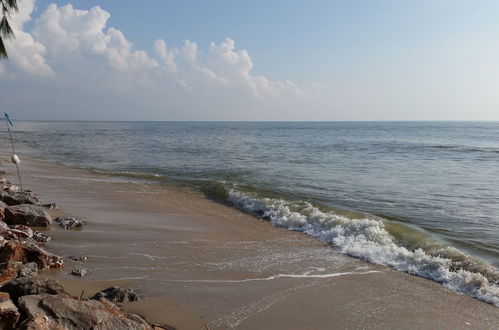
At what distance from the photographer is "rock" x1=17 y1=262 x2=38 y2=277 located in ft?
20.0

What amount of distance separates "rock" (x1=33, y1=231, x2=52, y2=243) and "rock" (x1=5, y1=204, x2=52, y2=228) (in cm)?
84

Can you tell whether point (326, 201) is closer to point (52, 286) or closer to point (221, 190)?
point (221, 190)

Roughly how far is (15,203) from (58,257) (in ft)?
17.2

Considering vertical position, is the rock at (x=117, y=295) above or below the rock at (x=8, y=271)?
below

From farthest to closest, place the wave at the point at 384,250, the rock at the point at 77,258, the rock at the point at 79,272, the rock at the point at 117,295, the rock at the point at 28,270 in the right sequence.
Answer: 1. the rock at the point at 77,258
2. the wave at the point at 384,250
3. the rock at the point at 79,272
4. the rock at the point at 28,270
5. the rock at the point at 117,295

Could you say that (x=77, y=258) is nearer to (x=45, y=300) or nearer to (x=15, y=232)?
(x=15, y=232)

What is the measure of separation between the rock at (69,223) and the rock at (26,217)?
33cm

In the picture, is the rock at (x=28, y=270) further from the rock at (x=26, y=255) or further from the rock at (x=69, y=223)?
the rock at (x=69, y=223)

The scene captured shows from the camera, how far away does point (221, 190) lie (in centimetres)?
1722

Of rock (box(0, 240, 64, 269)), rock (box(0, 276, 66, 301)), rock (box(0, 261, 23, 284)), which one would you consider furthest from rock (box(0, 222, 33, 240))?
rock (box(0, 276, 66, 301))

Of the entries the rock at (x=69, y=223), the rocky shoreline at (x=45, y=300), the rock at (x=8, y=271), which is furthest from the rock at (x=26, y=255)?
the rock at (x=69, y=223)

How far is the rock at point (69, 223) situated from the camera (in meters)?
10.2

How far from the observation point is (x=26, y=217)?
32.1ft

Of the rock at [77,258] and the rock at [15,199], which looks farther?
the rock at [15,199]
